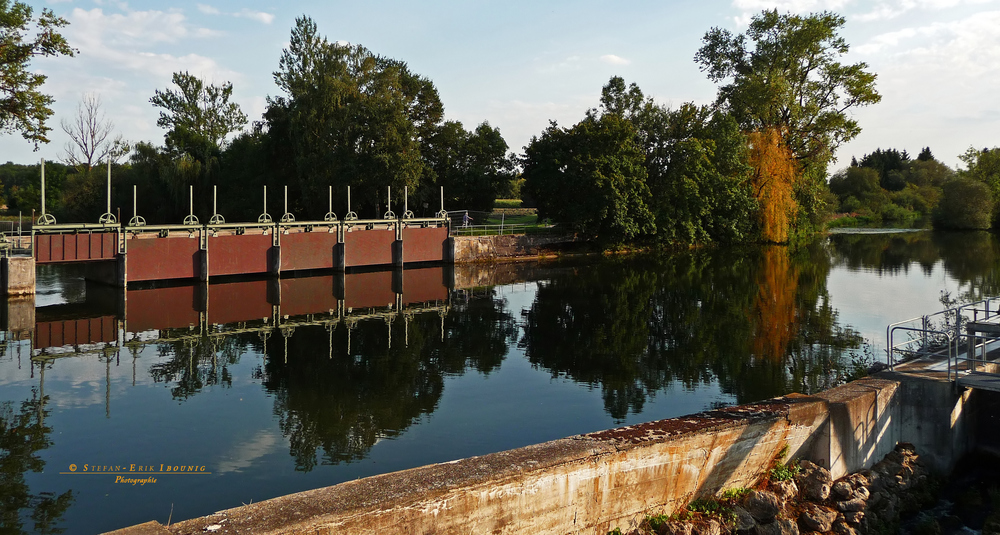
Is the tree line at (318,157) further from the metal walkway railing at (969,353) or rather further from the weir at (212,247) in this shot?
the metal walkway railing at (969,353)

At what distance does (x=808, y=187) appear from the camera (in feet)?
151

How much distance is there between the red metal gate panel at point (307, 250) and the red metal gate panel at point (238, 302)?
5.44 ft

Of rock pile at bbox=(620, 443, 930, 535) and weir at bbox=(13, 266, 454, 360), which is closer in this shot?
rock pile at bbox=(620, 443, 930, 535)

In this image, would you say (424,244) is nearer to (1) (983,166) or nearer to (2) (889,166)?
(1) (983,166)

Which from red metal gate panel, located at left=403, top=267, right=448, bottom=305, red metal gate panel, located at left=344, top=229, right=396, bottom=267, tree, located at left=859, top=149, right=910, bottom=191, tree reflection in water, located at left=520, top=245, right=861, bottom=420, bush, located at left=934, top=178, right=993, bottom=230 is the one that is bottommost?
tree reflection in water, located at left=520, top=245, right=861, bottom=420

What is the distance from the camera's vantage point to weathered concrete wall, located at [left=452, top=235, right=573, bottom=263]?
3312 cm

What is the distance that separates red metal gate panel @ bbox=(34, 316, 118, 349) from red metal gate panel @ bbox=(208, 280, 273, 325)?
2337 millimetres

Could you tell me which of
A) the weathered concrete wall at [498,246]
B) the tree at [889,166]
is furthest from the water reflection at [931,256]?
the tree at [889,166]

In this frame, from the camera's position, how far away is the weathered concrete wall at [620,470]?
17.3 ft

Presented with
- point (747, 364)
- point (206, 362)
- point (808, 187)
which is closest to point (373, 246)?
point (206, 362)

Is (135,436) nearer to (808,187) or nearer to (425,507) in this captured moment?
(425,507)

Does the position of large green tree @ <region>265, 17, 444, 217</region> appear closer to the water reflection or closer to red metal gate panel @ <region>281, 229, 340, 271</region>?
red metal gate panel @ <region>281, 229, 340, 271</region>

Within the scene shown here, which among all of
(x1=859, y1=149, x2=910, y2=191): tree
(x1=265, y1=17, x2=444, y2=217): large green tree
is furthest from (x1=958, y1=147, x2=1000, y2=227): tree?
(x1=265, y1=17, x2=444, y2=217): large green tree

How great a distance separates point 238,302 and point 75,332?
5.20m
